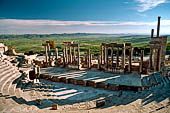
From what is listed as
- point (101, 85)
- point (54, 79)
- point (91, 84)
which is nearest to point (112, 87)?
point (101, 85)

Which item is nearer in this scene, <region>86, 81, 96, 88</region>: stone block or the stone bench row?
the stone bench row

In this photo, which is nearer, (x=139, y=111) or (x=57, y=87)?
(x=139, y=111)

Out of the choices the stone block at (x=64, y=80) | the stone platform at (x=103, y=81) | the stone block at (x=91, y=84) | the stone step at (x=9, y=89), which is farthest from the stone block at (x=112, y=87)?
the stone step at (x=9, y=89)

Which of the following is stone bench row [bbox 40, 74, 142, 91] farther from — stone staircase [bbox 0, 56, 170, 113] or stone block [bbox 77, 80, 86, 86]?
stone staircase [bbox 0, 56, 170, 113]

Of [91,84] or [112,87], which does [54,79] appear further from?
[112,87]

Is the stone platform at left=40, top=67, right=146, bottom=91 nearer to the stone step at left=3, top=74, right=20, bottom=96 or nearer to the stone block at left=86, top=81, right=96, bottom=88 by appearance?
the stone block at left=86, top=81, right=96, bottom=88

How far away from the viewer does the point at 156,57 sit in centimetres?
1736

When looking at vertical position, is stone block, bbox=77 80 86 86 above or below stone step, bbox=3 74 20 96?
below

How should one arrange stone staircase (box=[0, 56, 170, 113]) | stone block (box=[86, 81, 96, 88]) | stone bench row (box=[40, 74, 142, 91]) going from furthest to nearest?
stone block (box=[86, 81, 96, 88])
stone bench row (box=[40, 74, 142, 91])
stone staircase (box=[0, 56, 170, 113])

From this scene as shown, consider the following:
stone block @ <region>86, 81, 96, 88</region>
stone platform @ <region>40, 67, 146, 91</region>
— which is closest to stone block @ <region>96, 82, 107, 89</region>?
stone platform @ <region>40, 67, 146, 91</region>

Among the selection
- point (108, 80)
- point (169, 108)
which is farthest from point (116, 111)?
point (108, 80)

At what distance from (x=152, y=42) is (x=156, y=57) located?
2224mm

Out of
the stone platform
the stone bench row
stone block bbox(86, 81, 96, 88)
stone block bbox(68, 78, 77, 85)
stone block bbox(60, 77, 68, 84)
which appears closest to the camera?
the stone platform

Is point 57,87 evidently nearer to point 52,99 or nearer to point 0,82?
point 52,99
